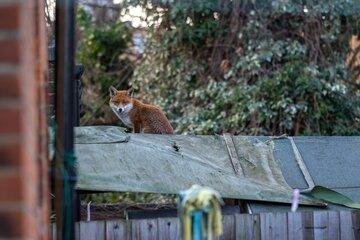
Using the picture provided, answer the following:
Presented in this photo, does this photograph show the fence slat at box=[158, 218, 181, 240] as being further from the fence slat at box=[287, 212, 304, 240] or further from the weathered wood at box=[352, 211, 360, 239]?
the weathered wood at box=[352, 211, 360, 239]

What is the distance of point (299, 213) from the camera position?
5766 mm

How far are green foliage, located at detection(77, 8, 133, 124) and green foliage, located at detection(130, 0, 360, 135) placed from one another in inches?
83.9

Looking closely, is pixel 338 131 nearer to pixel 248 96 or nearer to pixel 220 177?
pixel 248 96

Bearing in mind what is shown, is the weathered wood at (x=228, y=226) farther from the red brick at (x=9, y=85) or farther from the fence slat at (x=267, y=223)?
the red brick at (x=9, y=85)

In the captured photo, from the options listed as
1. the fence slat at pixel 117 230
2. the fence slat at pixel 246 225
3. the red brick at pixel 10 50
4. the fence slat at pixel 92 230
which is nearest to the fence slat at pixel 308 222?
the fence slat at pixel 246 225

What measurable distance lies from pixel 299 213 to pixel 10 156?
4.09 metres

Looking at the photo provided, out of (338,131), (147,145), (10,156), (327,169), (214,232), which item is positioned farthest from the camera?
(338,131)

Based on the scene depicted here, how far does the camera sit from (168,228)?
218 inches

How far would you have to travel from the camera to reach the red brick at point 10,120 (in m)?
1.99

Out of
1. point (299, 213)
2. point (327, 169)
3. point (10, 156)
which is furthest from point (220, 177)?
point (10, 156)

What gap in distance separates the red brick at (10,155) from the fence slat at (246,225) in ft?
12.6

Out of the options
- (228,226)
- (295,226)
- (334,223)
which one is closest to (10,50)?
(228,226)

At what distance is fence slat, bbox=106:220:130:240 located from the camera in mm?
5363

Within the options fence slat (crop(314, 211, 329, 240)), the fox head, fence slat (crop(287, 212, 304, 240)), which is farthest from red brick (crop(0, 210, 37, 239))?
the fox head
